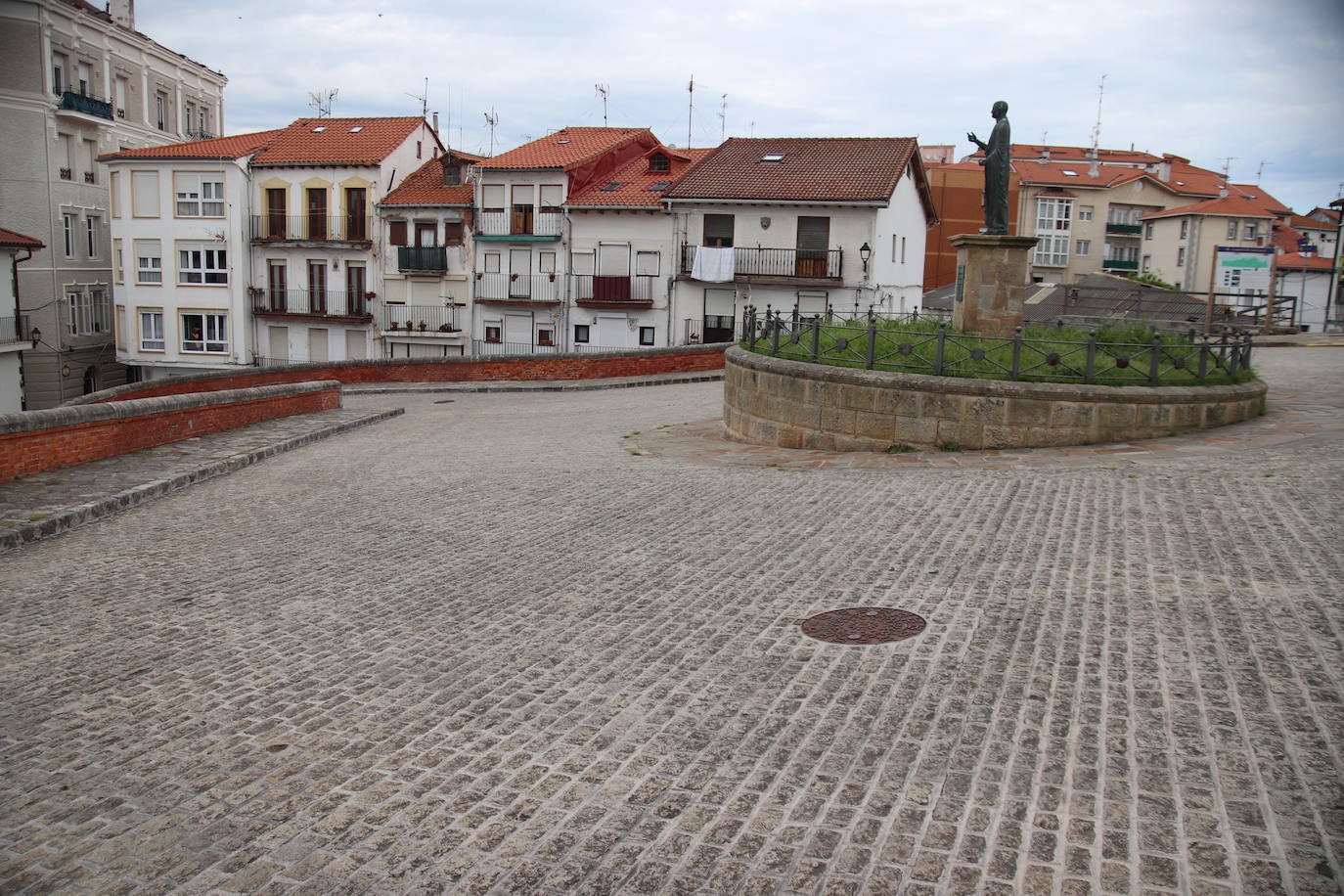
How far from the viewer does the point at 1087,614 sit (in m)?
6.13

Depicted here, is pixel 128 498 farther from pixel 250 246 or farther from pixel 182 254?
→ pixel 182 254

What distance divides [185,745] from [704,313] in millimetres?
31066

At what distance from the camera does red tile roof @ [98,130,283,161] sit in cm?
3844

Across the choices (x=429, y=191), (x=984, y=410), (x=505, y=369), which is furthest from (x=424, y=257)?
(x=984, y=410)

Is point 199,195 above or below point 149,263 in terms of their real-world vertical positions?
above

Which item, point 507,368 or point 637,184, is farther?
point 637,184

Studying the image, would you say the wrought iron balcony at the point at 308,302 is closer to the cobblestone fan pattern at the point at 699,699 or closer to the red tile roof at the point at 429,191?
the red tile roof at the point at 429,191

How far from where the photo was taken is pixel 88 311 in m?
40.6

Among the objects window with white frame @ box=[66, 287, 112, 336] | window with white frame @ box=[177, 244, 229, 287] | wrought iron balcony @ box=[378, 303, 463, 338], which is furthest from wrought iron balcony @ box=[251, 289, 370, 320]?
window with white frame @ box=[66, 287, 112, 336]

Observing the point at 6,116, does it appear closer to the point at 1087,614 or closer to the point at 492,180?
the point at 492,180

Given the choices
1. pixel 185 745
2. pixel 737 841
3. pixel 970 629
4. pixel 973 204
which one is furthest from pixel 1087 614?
pixel 973 204

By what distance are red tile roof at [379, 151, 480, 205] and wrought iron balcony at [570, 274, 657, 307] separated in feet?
21.3

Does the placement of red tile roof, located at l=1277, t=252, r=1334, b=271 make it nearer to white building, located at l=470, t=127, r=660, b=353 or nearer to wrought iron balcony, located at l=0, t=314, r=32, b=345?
white building, located at l=470, t=127, r=660, b=353

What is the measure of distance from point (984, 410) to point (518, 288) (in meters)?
28.6
